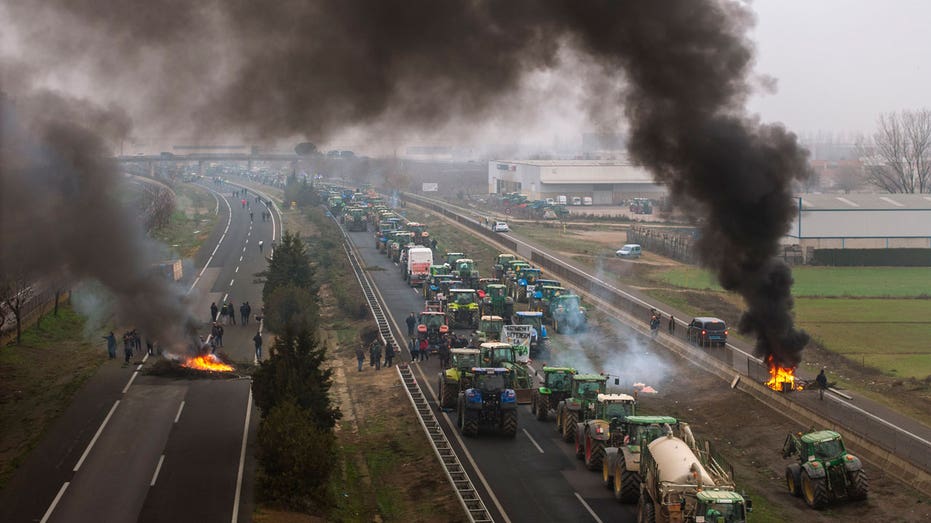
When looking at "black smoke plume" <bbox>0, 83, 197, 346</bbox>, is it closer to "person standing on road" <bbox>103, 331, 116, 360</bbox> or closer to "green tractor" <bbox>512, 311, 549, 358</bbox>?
"person standing on road" <bbox>103, 331, 116, 360</bbox>

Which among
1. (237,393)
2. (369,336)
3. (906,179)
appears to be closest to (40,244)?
(237,393)

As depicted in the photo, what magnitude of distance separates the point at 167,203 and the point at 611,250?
50648 millimetres

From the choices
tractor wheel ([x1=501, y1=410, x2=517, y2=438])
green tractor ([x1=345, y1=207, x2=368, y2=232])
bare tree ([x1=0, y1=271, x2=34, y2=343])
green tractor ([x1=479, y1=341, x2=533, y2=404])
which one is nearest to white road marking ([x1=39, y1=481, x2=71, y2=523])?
tractor wheel ([x1=501, y1=410, x2=517, y2=438])

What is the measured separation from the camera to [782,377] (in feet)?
129

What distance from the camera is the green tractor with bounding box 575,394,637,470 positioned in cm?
3117

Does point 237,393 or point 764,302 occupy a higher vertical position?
point 764,302

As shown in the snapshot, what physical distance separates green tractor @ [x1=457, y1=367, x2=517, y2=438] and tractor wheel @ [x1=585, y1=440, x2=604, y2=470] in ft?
14.0

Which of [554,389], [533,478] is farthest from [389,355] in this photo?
[533,478]

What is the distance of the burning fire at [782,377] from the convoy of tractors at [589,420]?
4.74 metres

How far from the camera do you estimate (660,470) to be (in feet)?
79.3

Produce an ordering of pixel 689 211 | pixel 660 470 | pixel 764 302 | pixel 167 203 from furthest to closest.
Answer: pixel 167 203
pixel 689 211
pixel 764 302
pixel 660 470

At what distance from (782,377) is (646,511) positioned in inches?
650

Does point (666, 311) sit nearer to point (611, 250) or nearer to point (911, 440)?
point (911, 440)

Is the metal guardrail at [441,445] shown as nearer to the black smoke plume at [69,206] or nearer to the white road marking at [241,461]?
the white road marking at [241,461]
